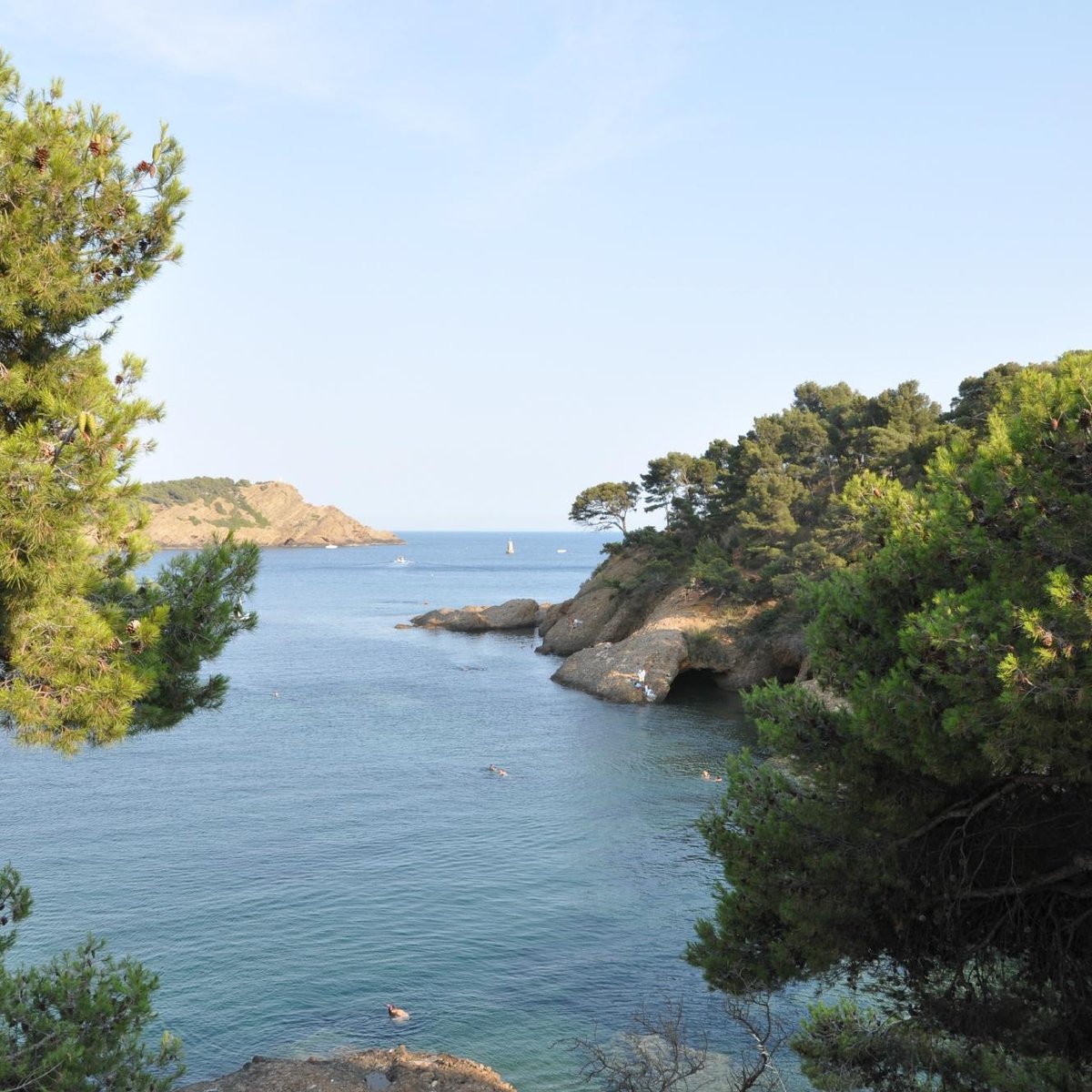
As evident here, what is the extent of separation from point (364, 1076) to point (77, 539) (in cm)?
1060

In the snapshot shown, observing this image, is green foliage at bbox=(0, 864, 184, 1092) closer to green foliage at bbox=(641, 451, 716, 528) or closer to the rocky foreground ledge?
the rocky foreground ledge

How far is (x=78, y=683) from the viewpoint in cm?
794

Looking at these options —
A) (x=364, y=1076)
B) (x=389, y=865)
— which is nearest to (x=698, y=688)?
(x=389, y=865)

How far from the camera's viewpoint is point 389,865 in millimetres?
23703

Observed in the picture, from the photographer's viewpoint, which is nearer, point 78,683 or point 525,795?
point 78,683

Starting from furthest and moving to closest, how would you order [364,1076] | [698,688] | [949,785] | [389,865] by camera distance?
[698,688], [389,865], [364,1076], [949,785]

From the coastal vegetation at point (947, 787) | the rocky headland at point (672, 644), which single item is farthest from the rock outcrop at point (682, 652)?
the coastal vegetation at point (947, 787)

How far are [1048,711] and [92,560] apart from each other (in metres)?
8.56

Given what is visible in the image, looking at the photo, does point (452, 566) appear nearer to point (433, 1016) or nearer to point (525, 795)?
point (525, 795)

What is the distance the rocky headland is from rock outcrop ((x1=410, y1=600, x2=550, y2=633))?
15579 mm

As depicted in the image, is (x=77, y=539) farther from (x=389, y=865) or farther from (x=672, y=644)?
(x=672, y=644)

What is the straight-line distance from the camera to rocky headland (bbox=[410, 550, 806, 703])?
4559 cm

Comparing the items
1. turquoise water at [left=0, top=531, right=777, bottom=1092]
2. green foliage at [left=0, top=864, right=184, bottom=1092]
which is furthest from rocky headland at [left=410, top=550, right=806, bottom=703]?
green foliage at [left=0, top=864, right=184, bottom=1092]

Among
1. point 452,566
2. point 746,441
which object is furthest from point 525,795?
point 452,566
